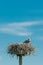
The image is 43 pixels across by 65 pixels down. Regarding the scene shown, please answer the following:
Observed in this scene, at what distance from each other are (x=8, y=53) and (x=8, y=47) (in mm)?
1099

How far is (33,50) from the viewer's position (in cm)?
6600

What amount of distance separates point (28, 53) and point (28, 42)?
1.80m

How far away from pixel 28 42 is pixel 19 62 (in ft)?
10.3

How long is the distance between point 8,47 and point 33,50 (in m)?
3.48

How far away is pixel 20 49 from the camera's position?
65.6 metres

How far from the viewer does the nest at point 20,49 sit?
6525cm

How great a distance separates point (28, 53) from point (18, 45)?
6.60 feet

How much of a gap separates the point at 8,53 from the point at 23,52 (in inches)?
82.8

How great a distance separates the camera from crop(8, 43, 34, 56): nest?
214ft

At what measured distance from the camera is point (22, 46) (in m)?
65.1

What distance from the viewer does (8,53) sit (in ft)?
218

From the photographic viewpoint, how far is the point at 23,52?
66.4 m

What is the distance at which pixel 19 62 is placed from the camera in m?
66.1

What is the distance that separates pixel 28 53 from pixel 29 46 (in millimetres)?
999
